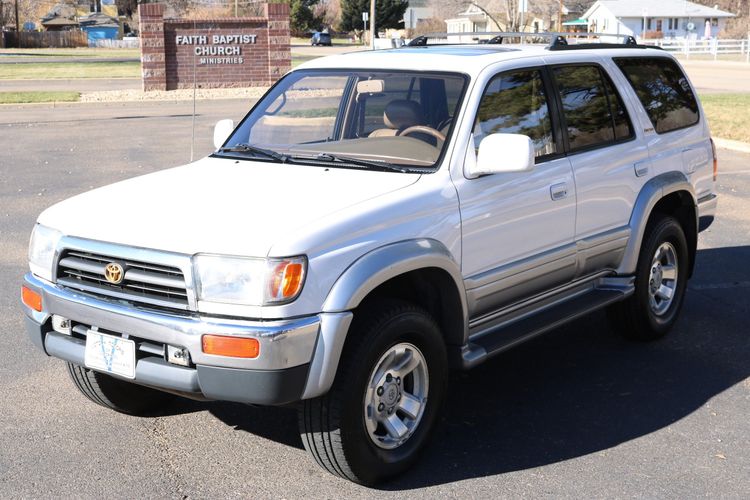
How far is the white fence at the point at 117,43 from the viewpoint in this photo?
83306mm

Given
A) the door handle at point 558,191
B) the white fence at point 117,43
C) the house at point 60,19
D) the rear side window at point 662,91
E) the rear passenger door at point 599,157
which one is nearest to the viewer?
the door handle at point 558,191

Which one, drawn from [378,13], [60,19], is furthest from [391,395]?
[60,19]

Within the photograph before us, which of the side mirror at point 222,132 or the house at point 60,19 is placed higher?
the house at point 60,19

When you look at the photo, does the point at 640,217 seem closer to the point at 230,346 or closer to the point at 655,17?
the point at 230,346

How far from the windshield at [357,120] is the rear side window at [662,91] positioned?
168cm

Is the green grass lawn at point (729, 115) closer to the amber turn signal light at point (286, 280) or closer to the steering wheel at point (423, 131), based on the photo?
the steering wheel at point (423, 131)

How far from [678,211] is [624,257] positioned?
885 mm

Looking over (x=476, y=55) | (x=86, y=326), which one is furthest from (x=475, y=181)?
(x=86, y=326)

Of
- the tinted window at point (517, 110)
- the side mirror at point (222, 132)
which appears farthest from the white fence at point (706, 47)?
the side mirror at point (222, 132)

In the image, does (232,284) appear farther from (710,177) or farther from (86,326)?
(710,177)

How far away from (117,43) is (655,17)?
49.0 m

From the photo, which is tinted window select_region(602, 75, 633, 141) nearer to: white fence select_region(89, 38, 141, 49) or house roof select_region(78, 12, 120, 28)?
white fence select_region(89, 38, 141, 49)

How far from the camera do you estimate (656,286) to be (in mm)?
6367

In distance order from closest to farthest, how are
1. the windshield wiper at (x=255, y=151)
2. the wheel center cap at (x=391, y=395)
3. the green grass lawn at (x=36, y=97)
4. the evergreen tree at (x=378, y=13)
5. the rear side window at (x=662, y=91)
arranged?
the wheel center cap at (x=391, y=395), the windshield wiper at (x=255, y=151), the rear side window at (x=662, y=91), the green grass lawn at (x=36, y=97), the evergreen tree at (x=378, y=13)
